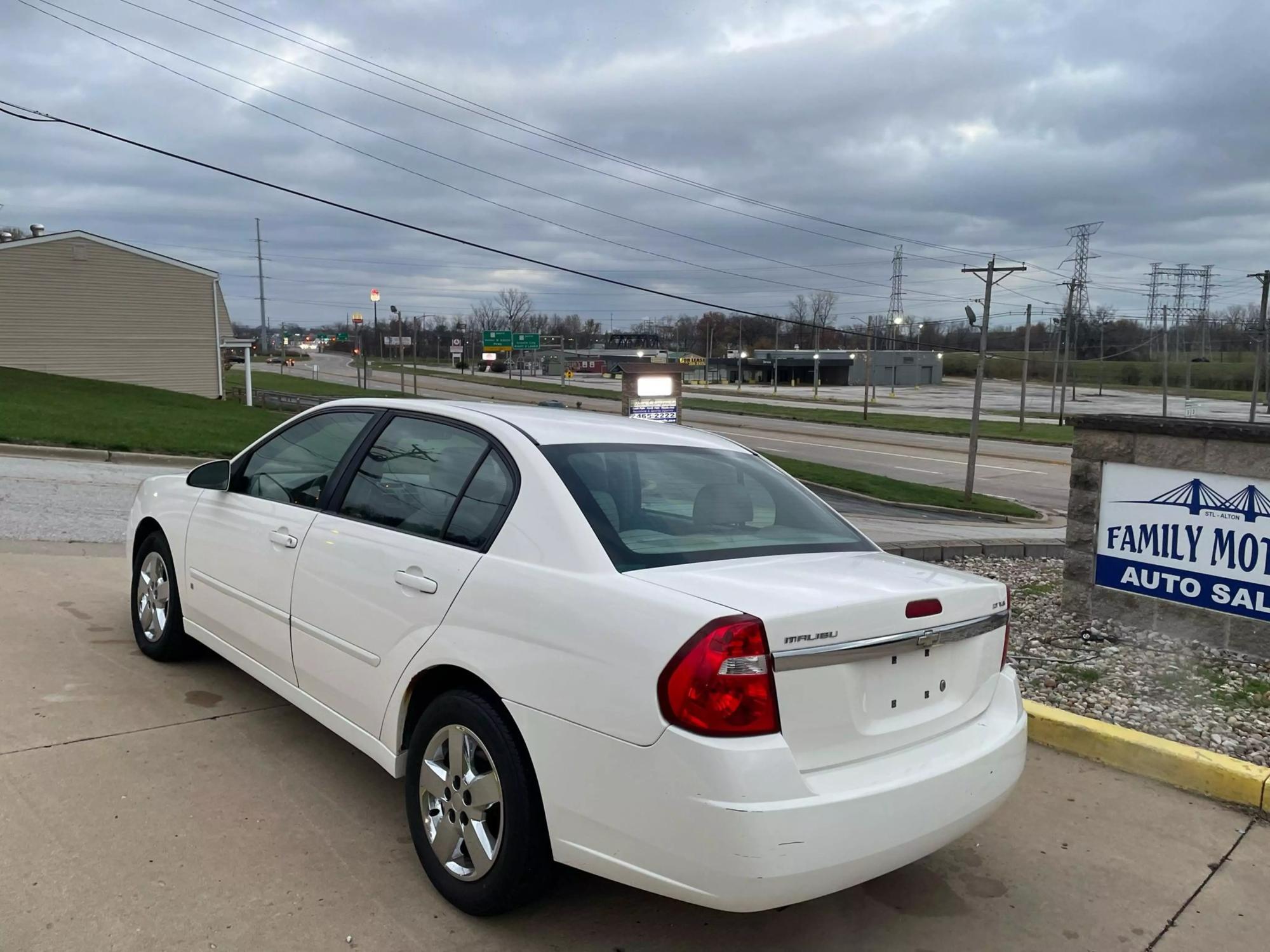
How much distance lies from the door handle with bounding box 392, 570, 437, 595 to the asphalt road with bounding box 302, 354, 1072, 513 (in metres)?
20.0

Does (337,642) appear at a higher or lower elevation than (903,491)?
higher

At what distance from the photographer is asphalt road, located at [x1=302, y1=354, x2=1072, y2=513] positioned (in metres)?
24.5

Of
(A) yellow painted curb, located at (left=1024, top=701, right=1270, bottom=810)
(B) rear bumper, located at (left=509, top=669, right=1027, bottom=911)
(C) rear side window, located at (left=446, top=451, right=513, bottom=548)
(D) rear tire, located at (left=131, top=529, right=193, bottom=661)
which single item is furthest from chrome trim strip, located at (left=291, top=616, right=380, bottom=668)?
(A) yellow painted curb, located at (left=1024, top=701, right=1270, bottom=810)

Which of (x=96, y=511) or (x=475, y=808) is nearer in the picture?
(x=475, y=808)

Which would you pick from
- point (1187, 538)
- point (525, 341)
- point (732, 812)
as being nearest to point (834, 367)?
point (525, 341)

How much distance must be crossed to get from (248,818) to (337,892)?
25.7 inches

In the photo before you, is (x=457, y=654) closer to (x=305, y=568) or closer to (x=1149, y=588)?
(x=305, y=568)

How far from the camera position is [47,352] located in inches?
1299

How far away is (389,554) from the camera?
11.2 ft

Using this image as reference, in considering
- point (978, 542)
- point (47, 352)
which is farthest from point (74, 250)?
point (978, 542)

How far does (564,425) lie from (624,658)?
1347 millimetres

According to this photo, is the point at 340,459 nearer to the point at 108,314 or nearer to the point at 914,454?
the point at 914,454

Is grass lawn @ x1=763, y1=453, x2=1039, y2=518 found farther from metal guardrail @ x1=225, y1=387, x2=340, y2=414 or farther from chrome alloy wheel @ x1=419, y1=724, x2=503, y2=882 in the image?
metal guardrail @ x1=225, y1=387, x2=340, y2=414

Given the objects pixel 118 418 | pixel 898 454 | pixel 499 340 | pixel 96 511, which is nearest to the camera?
pixel 96 511
